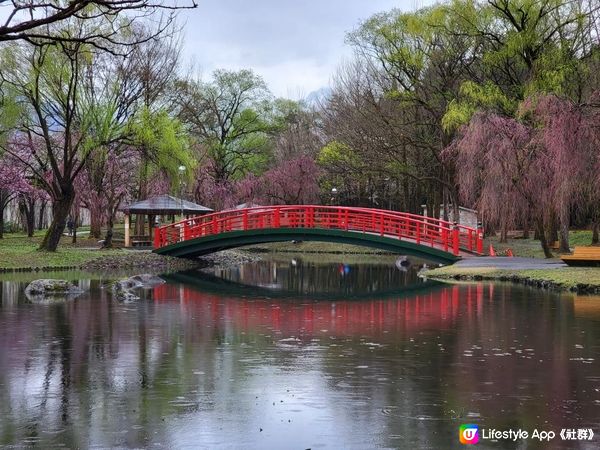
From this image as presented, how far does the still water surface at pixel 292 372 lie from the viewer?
634 centimetres

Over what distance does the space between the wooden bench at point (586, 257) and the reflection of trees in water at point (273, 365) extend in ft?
20.0

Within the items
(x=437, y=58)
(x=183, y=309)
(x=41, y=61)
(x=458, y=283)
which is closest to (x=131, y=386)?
(x=183, y=309)

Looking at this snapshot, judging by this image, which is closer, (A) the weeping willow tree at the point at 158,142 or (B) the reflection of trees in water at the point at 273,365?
(B) the reflection of trees in water at the point at 273,365

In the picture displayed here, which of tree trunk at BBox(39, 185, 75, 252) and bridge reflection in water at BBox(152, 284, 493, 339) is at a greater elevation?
tree trunk at BBox(39, 185, 75, 252)

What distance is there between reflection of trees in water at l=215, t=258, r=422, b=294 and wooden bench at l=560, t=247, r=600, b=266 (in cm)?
512

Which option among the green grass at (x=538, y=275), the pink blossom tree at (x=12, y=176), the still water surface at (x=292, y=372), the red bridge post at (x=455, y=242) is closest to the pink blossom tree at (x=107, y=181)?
the pink blossom tree at (x=12, y=176)

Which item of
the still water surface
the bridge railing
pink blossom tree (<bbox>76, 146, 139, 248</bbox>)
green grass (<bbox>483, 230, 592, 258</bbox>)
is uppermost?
pink blossom tree (<bbox>76, 146, 139, 248</bbox>)

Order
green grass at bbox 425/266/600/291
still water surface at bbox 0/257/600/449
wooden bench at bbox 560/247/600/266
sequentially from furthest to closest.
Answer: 1. wooden bench at bbox 560/247/600/266
2. green grass at bbox 425/266/600/291
3. still water surface at bbox 0/257/600/449

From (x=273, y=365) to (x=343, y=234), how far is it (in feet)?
66.0

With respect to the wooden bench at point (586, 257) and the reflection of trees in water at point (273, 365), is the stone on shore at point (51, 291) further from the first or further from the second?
the wooden bench at point (586, 257)

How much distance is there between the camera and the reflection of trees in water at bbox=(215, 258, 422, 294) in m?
23.0

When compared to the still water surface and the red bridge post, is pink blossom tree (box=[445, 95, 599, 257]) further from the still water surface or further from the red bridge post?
the still water surface

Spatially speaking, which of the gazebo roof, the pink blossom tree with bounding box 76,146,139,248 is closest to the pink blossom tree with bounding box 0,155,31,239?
the pink blossom tree with bounding box 76,146,139,248

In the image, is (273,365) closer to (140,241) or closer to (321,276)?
(321,276)
